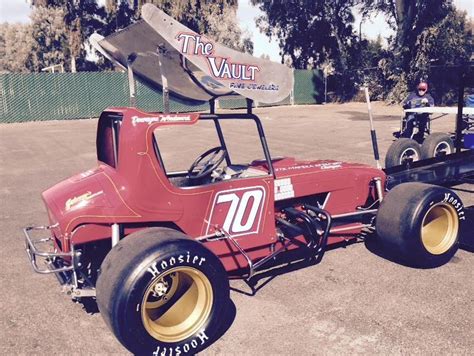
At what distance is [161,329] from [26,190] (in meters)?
6.76

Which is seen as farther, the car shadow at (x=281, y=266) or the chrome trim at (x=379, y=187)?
the chrome trim at (x=379, y=187)

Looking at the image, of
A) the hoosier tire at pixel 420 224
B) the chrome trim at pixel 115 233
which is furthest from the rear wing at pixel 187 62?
the hoosier tire at pixel 420 224

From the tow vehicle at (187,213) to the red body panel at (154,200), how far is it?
0.03ft

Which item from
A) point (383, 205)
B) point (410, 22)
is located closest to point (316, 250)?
point (383, 205)

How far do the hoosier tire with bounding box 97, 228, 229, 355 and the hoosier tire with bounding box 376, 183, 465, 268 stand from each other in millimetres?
2094

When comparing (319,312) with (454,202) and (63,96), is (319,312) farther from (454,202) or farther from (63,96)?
(63,96)

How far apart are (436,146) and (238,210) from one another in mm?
6437

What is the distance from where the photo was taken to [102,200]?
383 cm

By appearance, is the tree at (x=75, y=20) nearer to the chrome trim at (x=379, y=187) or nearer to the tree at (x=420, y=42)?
the tree at (x=420, y=42)

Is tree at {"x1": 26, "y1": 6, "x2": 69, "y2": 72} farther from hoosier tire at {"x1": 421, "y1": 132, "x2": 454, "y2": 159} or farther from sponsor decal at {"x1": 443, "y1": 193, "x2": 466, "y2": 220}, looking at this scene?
sponsor decal at {"x1": 443, "y1": 193, "x2": 466, "y2": 220}

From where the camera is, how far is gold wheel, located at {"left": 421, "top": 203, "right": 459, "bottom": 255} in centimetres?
500

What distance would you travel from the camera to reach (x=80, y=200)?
3857 millimetres

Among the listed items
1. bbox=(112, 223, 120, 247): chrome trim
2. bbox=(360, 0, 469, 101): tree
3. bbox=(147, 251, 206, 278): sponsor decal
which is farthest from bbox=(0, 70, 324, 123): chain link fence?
bbox=(147, 251, 206, 278): sponsor decal

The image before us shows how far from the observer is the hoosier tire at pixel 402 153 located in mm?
9078
